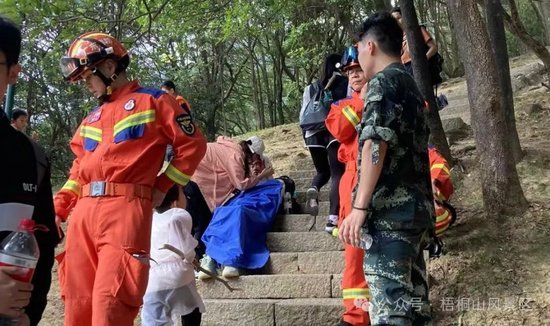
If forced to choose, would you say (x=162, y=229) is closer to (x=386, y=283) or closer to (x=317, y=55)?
(x=386, y=283)

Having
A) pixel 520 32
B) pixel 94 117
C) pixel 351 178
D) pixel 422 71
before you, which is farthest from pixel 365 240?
pixel 520 32

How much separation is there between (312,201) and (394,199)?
3506 mm

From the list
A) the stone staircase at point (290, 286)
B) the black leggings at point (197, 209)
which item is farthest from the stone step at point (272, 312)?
the black leggings at point (197, 209)

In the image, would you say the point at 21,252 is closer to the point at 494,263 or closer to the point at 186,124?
the point at 186,124

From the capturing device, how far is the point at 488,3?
7570 millimetres

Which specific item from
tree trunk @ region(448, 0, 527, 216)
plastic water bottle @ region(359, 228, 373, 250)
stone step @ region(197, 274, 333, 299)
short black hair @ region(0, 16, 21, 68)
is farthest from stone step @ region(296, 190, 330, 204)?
short black hair @ region(0, 16, 21, 68)

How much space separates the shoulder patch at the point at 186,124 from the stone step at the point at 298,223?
2.80 metres

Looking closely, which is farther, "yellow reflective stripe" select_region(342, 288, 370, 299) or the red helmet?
"yellow reflective stripe" select_region(342, 288, 370, 299)

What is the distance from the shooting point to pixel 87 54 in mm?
3230

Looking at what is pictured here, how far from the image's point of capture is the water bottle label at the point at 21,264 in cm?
153

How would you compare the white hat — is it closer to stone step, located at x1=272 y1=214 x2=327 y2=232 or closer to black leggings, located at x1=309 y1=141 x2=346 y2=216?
black leggings, located at x1=309 y1=141 x2=346 y2=216

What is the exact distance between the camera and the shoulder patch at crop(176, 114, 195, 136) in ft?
10.6

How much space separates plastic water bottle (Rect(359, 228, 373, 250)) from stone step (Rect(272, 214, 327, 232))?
3056mm

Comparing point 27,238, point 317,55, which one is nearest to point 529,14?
point 317,55
